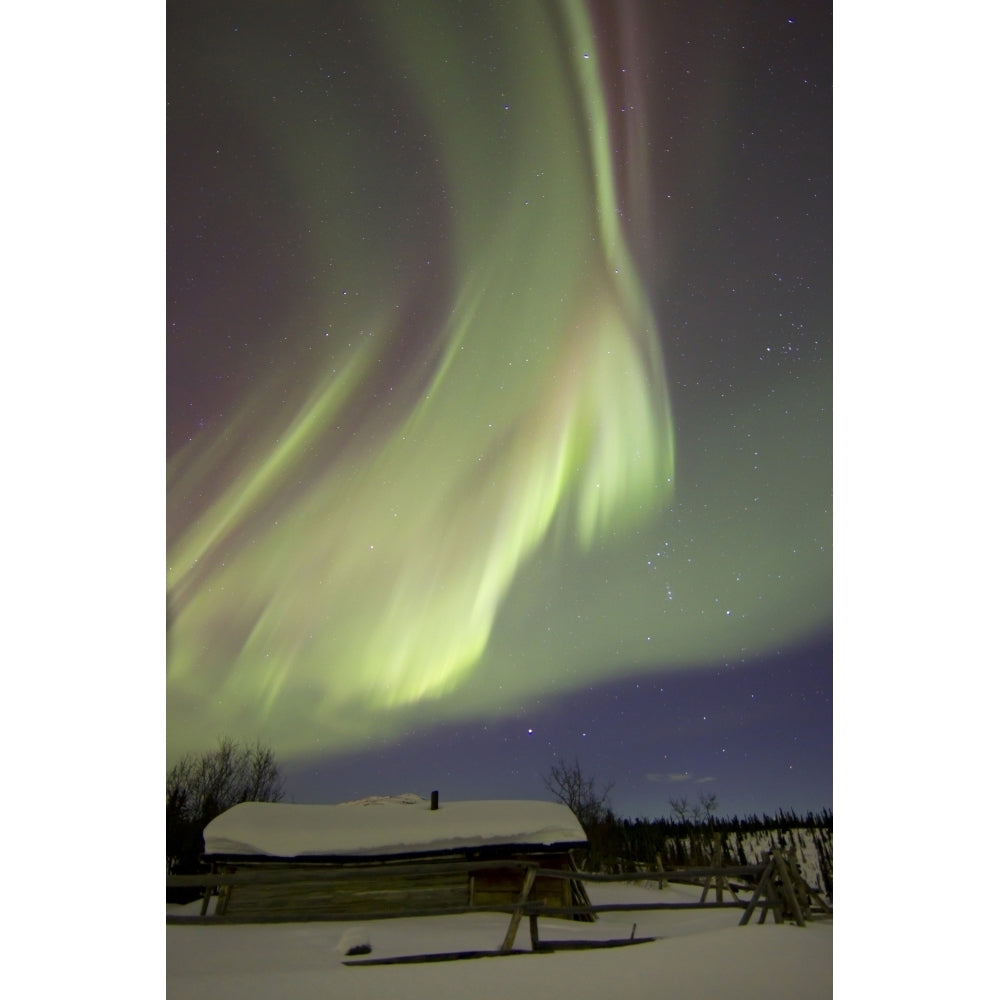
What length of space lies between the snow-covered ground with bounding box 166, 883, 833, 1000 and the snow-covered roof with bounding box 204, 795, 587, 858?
0.97m

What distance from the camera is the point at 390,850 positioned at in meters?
8.84

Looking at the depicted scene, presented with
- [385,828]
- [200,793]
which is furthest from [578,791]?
[200,793]

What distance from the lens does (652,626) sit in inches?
342

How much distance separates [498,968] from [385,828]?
3031mm

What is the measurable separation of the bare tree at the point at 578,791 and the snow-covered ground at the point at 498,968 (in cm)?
241

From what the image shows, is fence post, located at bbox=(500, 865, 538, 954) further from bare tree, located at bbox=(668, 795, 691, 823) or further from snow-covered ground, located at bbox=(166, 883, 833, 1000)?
bare tree, located at bbox=(668, 795, 691, 823)

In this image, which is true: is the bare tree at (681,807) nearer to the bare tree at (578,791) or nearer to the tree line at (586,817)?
the tree line at (586,817)

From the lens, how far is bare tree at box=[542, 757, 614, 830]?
1002 centimetres

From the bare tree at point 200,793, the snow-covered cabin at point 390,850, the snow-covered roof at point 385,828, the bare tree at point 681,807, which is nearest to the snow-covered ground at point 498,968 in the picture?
the snow-covered cabin at point 390,850

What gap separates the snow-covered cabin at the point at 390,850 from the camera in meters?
8.55

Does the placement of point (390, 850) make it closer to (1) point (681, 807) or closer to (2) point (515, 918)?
(2) point (515, 918)
